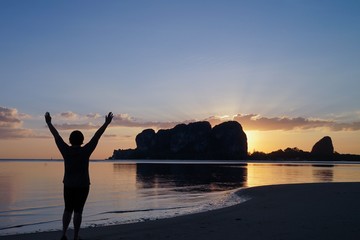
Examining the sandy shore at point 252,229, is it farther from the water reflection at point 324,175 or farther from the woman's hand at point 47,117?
the water reflection at point 324,175

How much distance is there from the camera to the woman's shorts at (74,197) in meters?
7.84

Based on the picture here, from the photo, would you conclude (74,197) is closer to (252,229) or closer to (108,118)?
(108,118)

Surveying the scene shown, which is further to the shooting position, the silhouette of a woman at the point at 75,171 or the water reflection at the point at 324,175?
the water reflection at the point at 324,175

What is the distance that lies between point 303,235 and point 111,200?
601 inches

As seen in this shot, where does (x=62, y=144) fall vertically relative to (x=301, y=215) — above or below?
above

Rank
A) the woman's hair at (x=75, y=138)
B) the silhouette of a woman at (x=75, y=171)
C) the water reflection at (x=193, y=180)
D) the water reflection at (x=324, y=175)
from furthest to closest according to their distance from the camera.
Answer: the water reflection at (x=324, y=175) → the water reflection at (x=193, y=180) → the woman's hair at (x=75, y=138) → the silhouette of a woman at (x=75, y=171)

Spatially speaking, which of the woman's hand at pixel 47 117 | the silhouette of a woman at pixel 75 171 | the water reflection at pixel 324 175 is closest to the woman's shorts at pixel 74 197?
the silhouette of a woman at pixel 75 171

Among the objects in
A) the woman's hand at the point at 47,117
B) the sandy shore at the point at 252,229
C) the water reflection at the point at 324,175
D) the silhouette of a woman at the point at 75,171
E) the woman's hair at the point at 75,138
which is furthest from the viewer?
the water reflection at the point at 324,175

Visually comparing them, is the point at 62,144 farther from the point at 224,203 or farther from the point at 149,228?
the point at 224,203

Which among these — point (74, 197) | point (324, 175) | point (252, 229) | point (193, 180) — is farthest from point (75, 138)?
point (324, 175)

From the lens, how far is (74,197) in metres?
7.88

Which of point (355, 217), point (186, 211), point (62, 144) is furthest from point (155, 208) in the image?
point (62, 144)

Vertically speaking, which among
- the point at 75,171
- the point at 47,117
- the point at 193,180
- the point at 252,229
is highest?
the point at 47,117

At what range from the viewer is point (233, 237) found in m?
9.26
